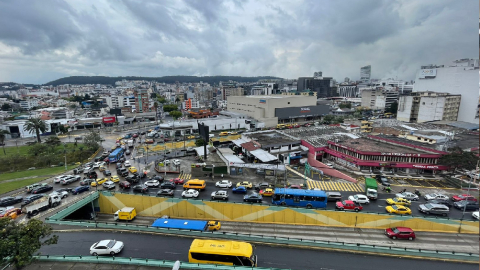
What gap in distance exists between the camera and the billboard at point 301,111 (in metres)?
89.6

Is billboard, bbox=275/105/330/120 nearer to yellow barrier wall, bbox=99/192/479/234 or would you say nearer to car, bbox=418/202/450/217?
car, bbox=418/202/450/217

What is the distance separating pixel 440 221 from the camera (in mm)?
20797

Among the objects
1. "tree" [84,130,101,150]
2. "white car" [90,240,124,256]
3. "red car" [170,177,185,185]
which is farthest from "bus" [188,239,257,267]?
"tree" [84,130,101,150]

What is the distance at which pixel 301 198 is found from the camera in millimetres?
26266

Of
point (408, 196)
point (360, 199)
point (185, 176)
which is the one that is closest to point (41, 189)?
point (185, 176)

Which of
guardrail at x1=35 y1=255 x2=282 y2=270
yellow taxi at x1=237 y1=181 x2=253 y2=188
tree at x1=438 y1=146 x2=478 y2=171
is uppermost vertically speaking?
tree at x1=438 y1=146 x2=478 y2=171

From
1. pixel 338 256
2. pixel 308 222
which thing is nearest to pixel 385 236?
pixel 308 222

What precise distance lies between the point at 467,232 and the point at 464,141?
3559 cm

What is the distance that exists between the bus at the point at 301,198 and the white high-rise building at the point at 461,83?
8295cm

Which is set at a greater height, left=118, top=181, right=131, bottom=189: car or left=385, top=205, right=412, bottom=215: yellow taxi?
left=385, top=205, right=412, bottom=215: yellow taxi

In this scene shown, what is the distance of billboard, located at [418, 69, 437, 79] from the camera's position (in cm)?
9428

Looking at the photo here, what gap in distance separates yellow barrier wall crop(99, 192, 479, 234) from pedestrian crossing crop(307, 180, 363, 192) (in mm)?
10167

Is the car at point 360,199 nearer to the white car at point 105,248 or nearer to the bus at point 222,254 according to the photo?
the bus at point 222,254

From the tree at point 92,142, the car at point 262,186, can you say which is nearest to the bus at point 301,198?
the car at point 262,186
